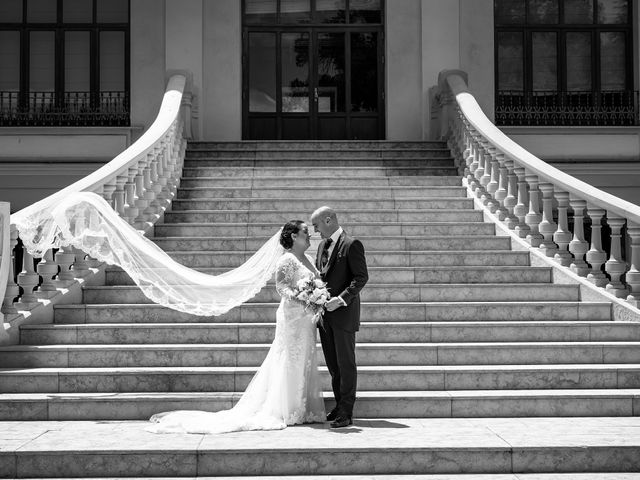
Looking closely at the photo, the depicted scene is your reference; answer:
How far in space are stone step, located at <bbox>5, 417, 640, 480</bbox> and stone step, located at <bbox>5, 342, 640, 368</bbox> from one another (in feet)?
5.59

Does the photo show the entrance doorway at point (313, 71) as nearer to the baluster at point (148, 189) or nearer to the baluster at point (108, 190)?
the baluster at point (148, 189)

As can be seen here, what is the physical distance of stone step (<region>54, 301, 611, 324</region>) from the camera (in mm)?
9828

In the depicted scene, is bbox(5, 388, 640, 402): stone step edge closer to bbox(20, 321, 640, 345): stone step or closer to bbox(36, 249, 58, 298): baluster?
bbox(20, 321, 640, 345): stone step

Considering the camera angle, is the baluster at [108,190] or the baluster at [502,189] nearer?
the baluster at [108,190]

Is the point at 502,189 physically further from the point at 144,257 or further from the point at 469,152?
the point at 144,257

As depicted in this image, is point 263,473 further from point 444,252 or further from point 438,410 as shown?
point 444,252

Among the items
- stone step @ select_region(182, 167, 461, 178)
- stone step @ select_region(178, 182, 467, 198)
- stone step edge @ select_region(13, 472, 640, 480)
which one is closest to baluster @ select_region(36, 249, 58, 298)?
stone step edge @ select_region(13, 472, 640, 480)

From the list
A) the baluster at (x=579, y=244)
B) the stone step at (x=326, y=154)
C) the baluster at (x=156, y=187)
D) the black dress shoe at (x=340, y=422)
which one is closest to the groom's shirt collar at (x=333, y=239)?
the black dress shoe at (x=340, y=422)

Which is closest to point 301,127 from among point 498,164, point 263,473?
point 498,164

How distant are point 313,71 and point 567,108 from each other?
4.96m

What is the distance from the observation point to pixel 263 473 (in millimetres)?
6914

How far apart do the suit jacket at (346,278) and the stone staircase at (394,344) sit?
814mm

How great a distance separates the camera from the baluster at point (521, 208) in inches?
468

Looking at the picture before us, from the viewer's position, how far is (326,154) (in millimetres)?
15758
